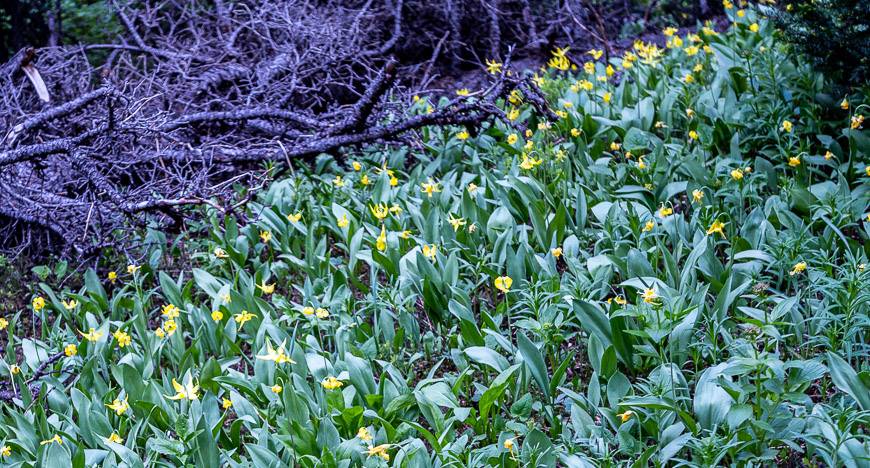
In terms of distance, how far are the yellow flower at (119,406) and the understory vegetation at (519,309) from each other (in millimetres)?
32

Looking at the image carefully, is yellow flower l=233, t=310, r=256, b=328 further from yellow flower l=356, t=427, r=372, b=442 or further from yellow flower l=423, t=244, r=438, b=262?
yellow flower l=356, t=427, r=372, b=442

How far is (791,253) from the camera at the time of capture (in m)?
3.49

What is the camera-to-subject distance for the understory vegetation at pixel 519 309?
2805 millimetres

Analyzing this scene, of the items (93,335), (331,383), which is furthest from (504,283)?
(93,335)

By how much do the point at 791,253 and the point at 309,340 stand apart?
200 centimetres

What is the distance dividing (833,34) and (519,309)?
2250 millimetres

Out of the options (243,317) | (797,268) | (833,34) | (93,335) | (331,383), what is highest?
(833,34)

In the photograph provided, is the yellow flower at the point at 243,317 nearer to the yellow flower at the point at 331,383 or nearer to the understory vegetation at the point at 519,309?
the understory vegetation at the point at 519,309

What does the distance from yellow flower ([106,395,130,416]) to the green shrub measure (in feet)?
12.2

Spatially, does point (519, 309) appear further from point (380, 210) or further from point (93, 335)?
point (93, 335)

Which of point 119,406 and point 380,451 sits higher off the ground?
point 380,451

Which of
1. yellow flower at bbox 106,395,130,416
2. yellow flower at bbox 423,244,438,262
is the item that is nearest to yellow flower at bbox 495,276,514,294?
yellow flower at bbox 423,244,438,262

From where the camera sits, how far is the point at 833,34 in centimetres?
436

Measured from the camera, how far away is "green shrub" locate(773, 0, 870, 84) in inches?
169
